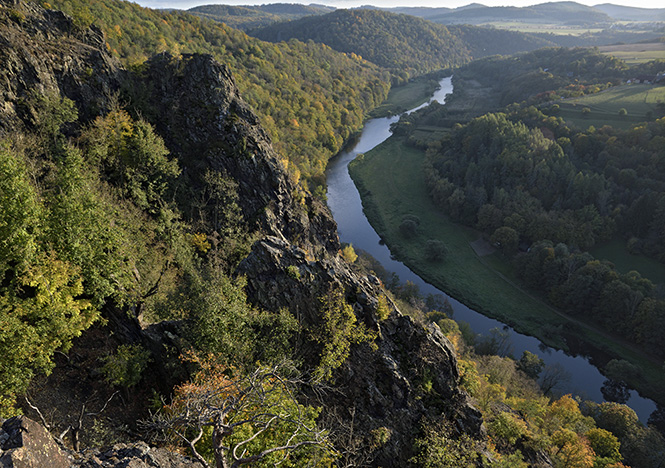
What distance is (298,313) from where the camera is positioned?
22203 millimetres

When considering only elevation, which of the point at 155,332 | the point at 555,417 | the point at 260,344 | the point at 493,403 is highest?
the point at 155,332

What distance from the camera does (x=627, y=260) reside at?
66125mm

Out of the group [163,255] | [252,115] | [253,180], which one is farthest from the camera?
[252,115]

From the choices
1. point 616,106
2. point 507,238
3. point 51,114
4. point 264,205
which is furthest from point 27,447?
point 616,106

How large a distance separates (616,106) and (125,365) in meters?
132

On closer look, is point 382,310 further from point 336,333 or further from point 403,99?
point 403,99

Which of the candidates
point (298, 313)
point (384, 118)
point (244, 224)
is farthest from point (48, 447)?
point (384, 118)

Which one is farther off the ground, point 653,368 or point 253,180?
point 253,180

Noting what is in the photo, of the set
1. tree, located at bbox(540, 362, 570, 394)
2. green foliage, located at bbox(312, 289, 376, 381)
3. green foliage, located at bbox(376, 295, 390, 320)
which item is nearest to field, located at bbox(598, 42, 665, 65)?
tree, located at bbox(540, 362, 570, 394)

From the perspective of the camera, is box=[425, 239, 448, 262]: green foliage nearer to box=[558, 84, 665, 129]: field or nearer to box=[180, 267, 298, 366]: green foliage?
box=[180, 267, 298, 366]: green foliage

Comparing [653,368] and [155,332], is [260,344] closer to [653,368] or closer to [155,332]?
[155,332]

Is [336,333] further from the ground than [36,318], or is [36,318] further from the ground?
[36,318]

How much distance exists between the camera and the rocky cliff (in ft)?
70.3

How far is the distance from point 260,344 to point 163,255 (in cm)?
1275
